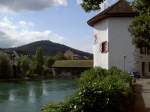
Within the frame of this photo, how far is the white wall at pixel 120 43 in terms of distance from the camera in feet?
106

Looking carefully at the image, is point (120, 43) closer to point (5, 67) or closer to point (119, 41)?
point (119, 41)

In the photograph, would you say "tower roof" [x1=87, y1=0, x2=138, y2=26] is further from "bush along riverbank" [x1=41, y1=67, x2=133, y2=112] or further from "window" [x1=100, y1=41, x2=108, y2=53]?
"bush along riverbank" [x1=41, y1=67, x2=133, y2=112]

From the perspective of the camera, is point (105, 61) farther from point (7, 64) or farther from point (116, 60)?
point (7, 64)

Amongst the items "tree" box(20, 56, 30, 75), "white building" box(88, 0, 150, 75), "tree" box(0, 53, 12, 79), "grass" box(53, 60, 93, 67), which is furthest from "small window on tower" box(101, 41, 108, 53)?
"tree" box(20, 56, 30, 75)

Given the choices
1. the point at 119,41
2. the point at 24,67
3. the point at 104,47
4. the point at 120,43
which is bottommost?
the point at 24,67

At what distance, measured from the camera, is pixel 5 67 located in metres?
71.1

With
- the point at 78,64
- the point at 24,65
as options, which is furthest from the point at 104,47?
the point at 78,64

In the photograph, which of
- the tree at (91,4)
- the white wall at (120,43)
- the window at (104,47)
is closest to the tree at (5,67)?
the window at (104,47)

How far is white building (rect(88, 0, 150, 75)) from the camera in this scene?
32156 millimetres

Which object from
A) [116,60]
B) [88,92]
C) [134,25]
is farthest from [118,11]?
[88,92]

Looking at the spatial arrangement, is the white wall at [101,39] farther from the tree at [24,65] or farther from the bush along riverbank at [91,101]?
the tree at [24,65]

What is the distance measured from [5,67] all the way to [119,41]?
41.4 meters

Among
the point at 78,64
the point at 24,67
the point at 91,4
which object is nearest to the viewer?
the point at 91,4

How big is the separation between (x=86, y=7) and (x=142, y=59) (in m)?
25.2
